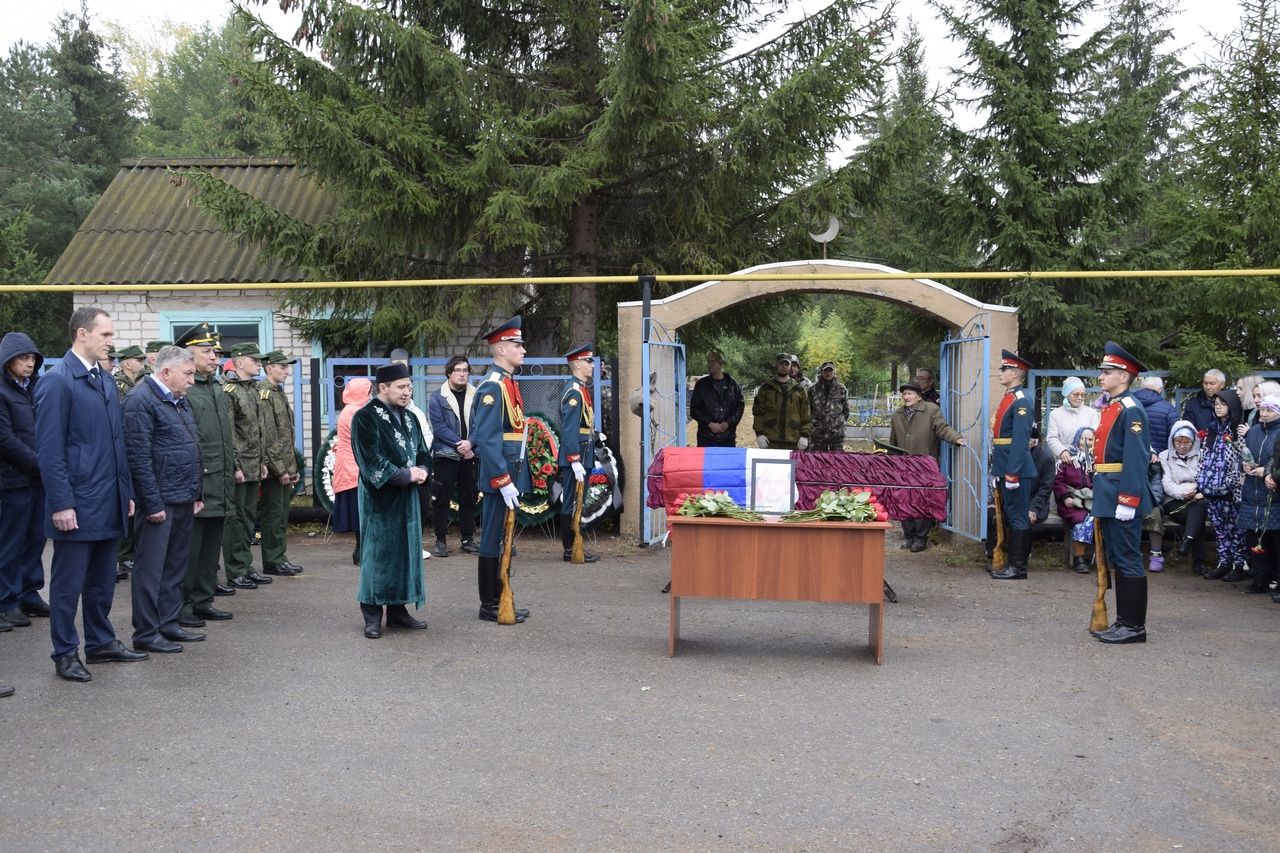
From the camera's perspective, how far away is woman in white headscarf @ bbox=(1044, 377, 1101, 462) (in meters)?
11.3

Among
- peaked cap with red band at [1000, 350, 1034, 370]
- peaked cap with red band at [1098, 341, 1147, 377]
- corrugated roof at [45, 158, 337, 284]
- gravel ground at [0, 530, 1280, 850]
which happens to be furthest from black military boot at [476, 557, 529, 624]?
corrugated roof at [45, 158, 337, 284]

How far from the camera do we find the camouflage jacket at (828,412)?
619 inches

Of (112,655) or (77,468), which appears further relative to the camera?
(112,655)

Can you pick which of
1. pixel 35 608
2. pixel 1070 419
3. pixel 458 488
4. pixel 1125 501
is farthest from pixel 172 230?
pixel 1125 501

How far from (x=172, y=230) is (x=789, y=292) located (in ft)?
34.2

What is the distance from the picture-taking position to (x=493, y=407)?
830 centimetres

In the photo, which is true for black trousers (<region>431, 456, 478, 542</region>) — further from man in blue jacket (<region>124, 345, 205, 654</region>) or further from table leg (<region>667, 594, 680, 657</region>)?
table leg (<region>667, 594, 680, 657</region>)

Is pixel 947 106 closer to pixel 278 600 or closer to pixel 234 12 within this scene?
pixel 234 12

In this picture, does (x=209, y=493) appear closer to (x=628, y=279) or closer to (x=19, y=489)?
(x=19, y=489)

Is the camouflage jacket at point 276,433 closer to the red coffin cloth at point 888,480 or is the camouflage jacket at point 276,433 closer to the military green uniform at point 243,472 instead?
the military green uniform at point 243,472

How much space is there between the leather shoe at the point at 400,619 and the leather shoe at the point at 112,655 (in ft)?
5.38

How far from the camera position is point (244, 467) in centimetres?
968

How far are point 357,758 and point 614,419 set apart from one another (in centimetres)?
767

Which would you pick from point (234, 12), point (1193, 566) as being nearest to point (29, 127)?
point (234, 12)
